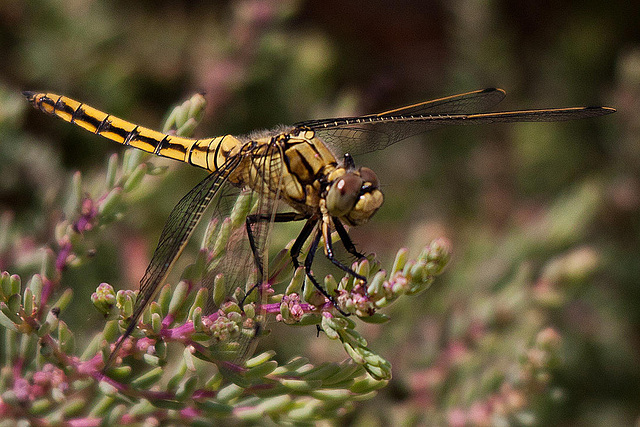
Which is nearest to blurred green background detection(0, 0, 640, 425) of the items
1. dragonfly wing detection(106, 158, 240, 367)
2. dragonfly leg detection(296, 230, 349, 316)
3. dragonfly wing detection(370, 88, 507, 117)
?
dragonfly wing detection(106, 158, 240, 367)

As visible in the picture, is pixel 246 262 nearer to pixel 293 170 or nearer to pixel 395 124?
pixel 293 170

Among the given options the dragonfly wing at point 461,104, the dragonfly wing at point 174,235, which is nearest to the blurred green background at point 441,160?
the dragonfly wing at point 174,235

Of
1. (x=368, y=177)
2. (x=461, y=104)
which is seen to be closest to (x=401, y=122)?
(x=461, y=104)

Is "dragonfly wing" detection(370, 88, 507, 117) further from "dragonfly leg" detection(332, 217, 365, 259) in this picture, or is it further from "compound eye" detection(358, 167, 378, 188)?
"dragonfly leg" detection(332, 217, 365, 259)

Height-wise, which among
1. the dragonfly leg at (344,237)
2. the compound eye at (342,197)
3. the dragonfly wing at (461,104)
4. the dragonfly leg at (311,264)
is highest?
the dragonfly wing at (461,104)

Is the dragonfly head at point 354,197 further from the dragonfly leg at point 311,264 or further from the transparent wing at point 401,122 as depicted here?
the transparent wing at point 401,122

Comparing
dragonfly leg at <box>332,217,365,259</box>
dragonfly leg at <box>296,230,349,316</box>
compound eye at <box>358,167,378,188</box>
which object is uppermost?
compound eye at <box>358,167,378,188</box>

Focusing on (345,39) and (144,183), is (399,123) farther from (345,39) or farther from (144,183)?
(345,39)

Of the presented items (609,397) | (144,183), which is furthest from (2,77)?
(609,397)
